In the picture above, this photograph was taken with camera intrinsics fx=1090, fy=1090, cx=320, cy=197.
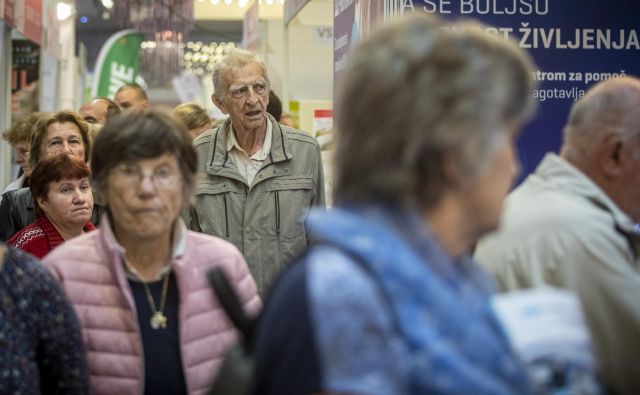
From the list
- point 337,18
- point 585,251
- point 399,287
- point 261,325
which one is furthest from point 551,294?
point 337,18

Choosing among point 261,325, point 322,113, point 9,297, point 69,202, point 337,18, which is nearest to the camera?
point 261,325

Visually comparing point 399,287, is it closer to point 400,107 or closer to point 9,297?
→ point 400,107

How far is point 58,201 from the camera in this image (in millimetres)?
5000

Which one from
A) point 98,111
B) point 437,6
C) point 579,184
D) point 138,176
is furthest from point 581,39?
point 98,111

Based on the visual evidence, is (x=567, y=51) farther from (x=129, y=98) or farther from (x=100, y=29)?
(x=100, y=29)

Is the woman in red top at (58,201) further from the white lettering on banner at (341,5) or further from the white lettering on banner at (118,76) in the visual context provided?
the white lettering on banner at (118,76)

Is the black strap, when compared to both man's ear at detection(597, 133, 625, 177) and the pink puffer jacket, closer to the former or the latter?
the pink puffer jacket

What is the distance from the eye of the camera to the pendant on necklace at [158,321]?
3.19 m

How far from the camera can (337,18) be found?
6520 mm

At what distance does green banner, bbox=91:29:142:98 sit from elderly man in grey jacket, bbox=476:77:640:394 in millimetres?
15704

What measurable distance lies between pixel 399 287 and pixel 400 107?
28 centimetres

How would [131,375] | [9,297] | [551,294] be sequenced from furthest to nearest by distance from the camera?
[131,375] → [9,297] → [551,294]

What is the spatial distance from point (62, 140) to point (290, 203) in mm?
1557

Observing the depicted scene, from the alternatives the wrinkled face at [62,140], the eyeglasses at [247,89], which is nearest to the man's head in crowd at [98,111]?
the wrinkled face at [62,140]
